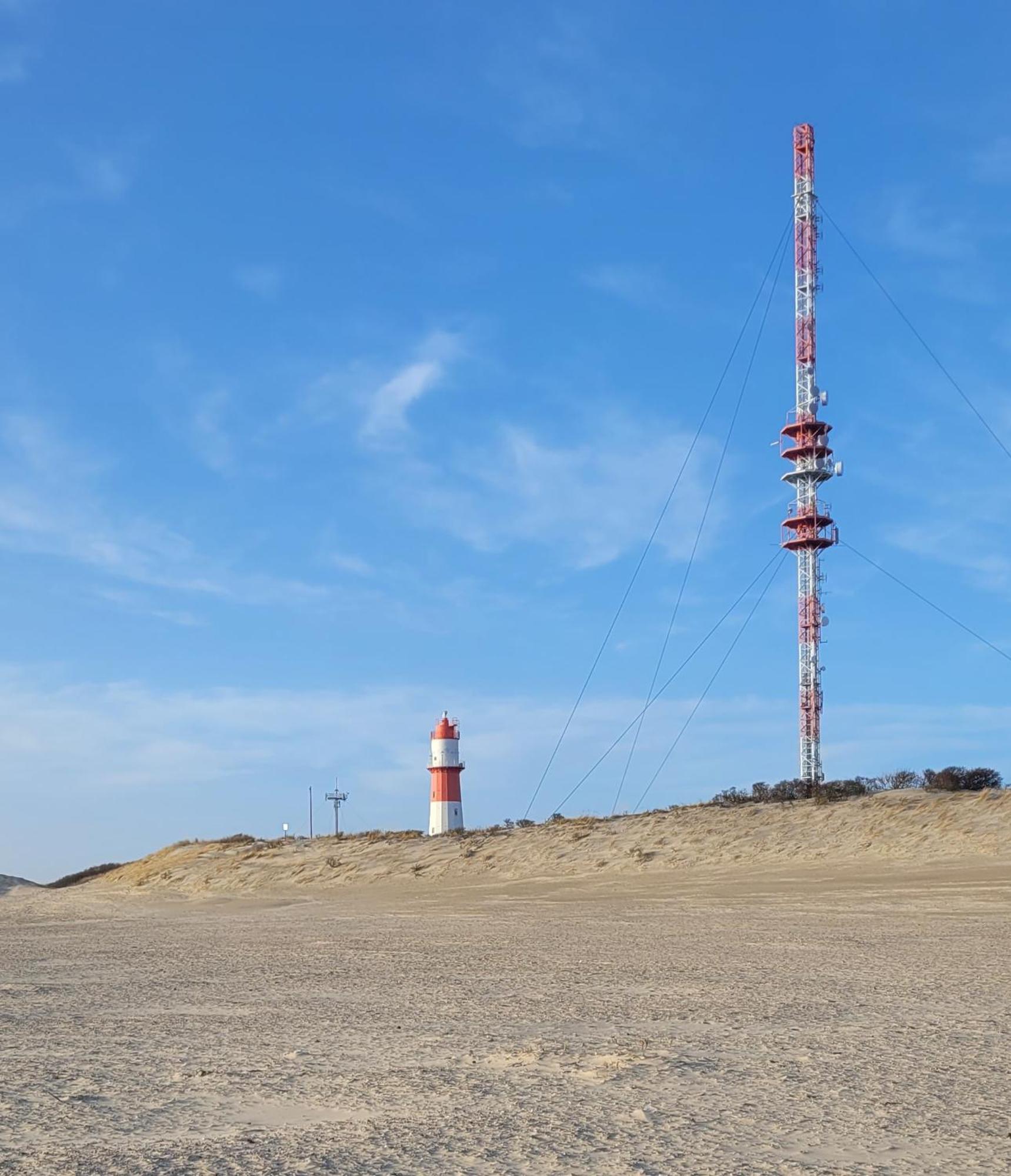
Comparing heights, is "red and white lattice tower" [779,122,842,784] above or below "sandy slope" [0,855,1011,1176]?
above

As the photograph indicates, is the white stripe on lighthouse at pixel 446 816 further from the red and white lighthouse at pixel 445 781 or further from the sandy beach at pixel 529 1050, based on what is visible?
the sandy beach at pixel 529 1050

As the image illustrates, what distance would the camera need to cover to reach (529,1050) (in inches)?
236

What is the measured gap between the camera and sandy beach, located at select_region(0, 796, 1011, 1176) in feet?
13.8

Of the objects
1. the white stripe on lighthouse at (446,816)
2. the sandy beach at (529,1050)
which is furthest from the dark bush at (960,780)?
the white stripe on lighthouse at (446,816)

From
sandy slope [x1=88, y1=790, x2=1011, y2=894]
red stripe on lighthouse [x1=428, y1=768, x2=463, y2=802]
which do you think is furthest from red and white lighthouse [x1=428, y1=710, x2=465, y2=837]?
sandy slope [x1=88, y1=790, x2=1011, y2=894]

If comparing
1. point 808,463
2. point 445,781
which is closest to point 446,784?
point 445,781

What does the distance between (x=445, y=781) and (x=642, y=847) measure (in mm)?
19358

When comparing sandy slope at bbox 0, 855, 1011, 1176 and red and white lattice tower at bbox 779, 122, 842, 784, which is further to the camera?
red and white lattice tower at bbox 779, 122, 842, 784

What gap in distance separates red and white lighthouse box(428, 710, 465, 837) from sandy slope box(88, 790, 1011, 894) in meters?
10.5

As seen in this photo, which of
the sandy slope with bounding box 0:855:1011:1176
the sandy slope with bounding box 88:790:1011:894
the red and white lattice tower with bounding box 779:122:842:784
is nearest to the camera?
the sandy slope with bounding box 0:855:1011:1176

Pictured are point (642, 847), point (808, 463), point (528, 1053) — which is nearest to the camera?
point (528, 1053)

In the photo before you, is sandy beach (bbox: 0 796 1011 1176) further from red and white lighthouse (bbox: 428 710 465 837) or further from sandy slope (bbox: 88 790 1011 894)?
red and white lighthouse (bbox: 428 710 465 837)

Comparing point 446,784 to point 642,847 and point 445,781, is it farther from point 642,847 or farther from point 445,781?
point 642,847

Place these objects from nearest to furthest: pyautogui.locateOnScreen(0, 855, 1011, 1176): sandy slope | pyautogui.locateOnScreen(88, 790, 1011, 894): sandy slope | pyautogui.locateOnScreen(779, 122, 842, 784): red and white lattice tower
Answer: pyautogui.locateOnScreen(0, 855, 1011, 1176): sandy slope
pyautogui.locateOnScreen(88, 790, 1011, 894): sandy slope
pyautogui.locateOnScreen(779, 122, 842, 784): red and white lattice tower
